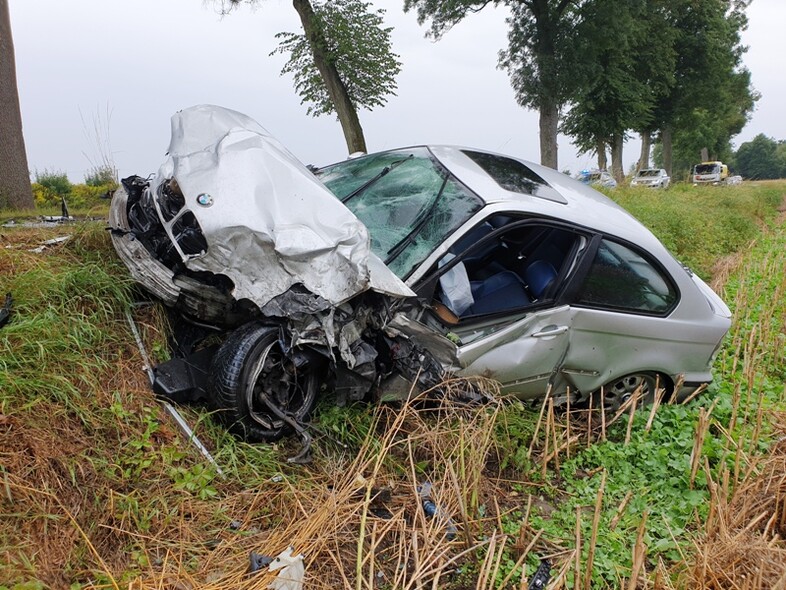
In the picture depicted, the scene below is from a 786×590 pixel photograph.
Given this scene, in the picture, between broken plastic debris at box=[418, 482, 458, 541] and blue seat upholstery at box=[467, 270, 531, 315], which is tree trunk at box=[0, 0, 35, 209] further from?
broken plastic debris at box=[418, 482, 458, 541]

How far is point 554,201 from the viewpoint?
3473 mm

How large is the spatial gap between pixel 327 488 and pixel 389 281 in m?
1.07

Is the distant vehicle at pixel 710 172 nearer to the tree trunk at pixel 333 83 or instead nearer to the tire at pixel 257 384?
the tree trunk at pixel 333 83

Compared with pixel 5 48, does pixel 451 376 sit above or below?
below

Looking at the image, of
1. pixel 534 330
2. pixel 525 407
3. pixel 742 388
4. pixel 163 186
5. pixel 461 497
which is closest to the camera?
pixel 461 497

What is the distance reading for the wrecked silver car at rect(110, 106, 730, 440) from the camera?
2.68 meters

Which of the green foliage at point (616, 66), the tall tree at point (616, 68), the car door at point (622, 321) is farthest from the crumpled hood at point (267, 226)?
the green foliage at point (616, 66)

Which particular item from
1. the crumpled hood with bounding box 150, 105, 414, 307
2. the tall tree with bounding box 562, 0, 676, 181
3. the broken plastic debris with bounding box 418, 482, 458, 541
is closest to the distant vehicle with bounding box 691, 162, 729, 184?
the tall tree with bounding box 562, 0, 676, 181

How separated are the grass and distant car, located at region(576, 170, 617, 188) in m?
11.1

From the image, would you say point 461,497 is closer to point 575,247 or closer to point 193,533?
point 193,533

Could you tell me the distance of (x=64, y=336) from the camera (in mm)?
2715

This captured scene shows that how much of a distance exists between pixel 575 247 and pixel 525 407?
1071 mm

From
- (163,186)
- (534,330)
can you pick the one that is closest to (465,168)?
(534,330)

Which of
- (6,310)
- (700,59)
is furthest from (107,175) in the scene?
(700,59)
